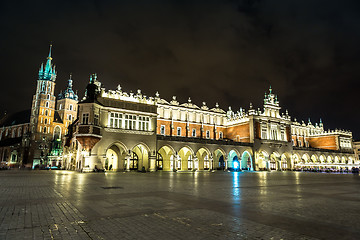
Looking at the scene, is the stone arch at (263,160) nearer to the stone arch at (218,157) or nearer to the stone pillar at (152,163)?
the stone arch at (218,157)

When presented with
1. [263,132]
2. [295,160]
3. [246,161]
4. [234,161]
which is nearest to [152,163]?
[234,161]

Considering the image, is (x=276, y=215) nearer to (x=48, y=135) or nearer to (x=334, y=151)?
(x=334, y=151)

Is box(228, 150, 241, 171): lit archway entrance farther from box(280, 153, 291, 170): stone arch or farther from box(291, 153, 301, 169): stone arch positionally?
box(291, 153, 301, 169): stone arch

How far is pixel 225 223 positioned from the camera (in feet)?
20.3

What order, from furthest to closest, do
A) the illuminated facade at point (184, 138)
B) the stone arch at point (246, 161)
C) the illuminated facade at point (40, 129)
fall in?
the illuminated facade at point (40, 129)
the stone arch at point (246, 161)
the illuminated facade at point (184, 138)

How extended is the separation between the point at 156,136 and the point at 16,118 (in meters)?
90.3

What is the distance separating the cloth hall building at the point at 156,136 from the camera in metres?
37.4

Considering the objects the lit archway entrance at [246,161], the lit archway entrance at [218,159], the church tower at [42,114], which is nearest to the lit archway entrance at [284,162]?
the lit archway entrance at [246,161]

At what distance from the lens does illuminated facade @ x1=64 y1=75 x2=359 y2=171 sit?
36.6 meters

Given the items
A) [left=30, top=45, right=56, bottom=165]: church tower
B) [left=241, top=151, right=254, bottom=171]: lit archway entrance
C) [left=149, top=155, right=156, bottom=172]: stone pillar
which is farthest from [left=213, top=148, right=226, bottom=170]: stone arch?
[left=30, top=45, right=56, bottom=165]: church tower

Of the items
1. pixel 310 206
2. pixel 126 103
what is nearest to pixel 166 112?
pixel 126 103

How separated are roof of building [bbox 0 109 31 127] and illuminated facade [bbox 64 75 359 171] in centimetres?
5734

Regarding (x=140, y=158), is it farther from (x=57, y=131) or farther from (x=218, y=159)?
(x=57, y=131)

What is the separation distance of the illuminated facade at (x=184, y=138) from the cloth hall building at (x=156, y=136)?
0.49ft
